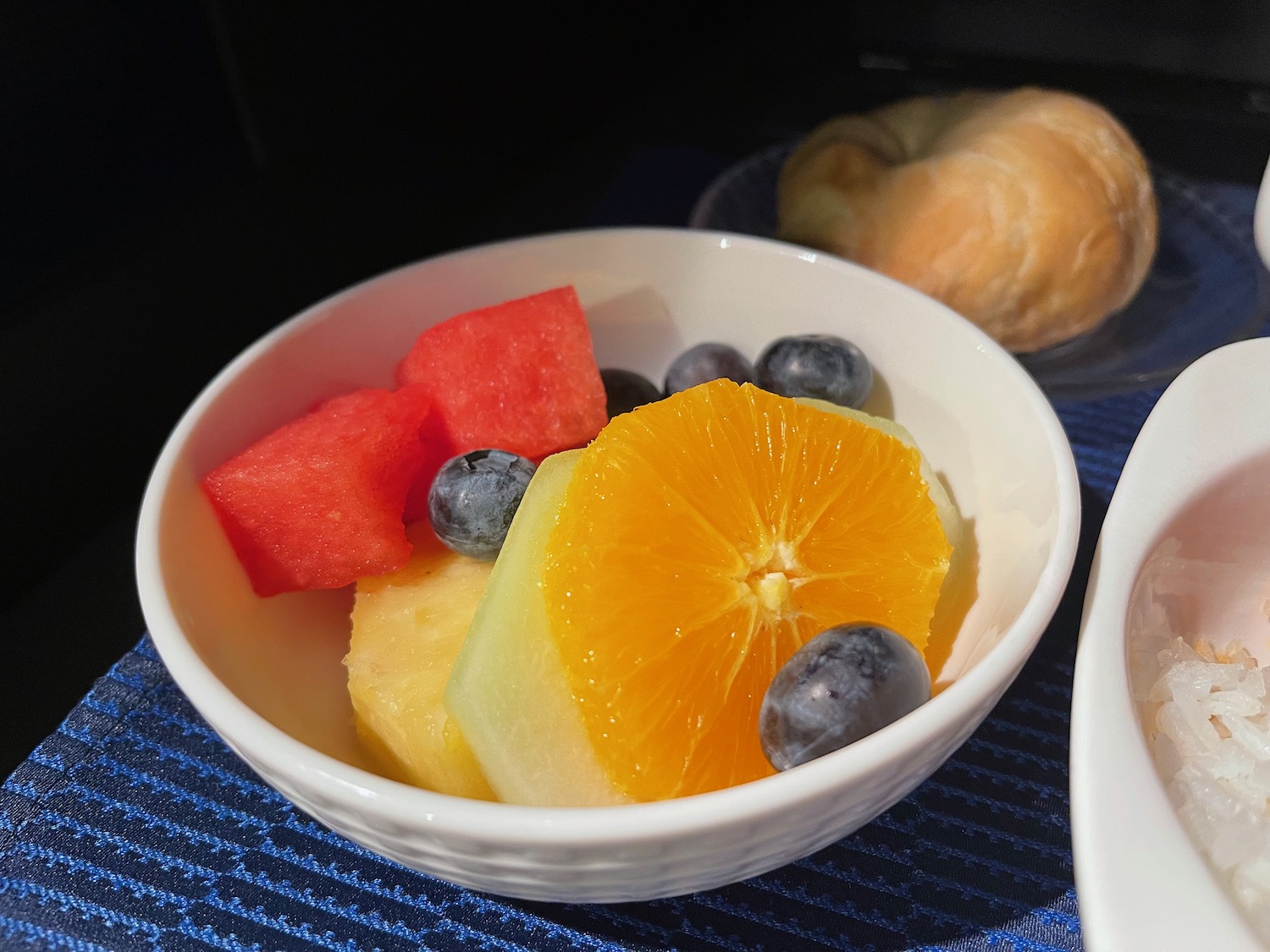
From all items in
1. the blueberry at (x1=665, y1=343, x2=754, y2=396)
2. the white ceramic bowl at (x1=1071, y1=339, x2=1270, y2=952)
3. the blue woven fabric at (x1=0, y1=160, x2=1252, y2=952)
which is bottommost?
the blue woven fabric at (x1=0, y1=160, x2=1252, y2=952)

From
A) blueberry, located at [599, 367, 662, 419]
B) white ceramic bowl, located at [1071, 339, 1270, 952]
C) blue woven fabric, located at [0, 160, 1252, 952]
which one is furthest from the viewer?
blueberry, located at [599, 367, 662, 419]

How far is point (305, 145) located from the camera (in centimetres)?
104

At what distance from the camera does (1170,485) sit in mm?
566

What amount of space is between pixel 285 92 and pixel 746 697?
0.84 meters

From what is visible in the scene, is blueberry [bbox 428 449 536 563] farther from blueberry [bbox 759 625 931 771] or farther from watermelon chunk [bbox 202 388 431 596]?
blueberry [bbox 759 625 931 771]

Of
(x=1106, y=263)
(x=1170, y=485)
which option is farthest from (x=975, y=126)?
(x=1170, y=485)

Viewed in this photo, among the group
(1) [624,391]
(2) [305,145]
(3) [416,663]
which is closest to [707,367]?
(1) [624,391]

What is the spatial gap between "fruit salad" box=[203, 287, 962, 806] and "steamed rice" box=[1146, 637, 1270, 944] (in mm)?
150

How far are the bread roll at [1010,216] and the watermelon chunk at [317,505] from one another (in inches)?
22.6

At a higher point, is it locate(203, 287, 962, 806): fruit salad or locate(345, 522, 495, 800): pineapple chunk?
locate(203, 287, 962, 806): fruit salad

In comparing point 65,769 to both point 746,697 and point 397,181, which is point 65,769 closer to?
point 746,697

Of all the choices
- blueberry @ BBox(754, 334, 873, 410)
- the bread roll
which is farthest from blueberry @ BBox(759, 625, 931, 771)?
the bread roll

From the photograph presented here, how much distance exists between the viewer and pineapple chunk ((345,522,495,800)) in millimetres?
519

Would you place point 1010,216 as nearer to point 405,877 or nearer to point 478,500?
point 478,500
